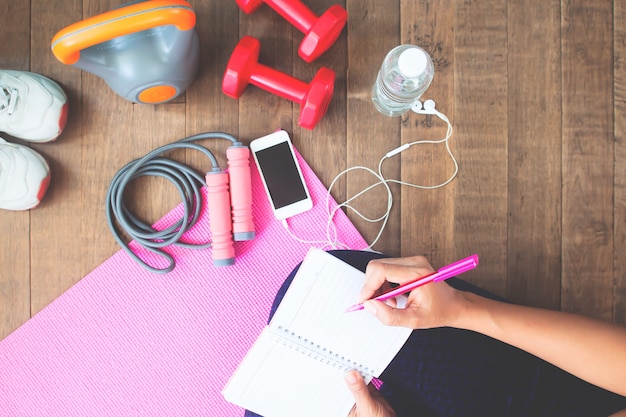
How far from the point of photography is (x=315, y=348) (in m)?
0.74

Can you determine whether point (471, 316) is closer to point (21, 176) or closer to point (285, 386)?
point (285, 386)

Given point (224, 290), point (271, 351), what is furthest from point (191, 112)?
point (271, 351)

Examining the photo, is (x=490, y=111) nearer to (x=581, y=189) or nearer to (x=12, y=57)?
(x=581, y=189)

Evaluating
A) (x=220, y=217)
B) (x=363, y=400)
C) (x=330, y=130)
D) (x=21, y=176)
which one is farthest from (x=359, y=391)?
(x=21, y=176)

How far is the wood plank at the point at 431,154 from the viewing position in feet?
Result: 2.99

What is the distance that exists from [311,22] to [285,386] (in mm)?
647

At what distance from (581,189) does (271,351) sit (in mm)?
709

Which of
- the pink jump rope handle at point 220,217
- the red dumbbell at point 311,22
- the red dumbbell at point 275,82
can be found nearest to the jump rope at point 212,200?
the pink jump rope handle at point 220,217

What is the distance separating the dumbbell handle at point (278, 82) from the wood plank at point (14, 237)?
47 centimetres

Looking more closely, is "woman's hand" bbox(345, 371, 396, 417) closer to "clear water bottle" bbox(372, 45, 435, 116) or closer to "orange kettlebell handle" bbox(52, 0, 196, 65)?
"clear water bottle" bbox(372, 45, 435, 116)

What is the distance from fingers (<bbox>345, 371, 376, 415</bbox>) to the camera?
0.70m

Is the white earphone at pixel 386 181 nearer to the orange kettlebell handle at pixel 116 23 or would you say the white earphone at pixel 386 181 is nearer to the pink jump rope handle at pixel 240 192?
the pink jump rope handle at pixel 240 192

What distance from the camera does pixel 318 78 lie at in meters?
0.83

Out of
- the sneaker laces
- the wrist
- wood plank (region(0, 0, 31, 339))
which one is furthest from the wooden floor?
the wrist
